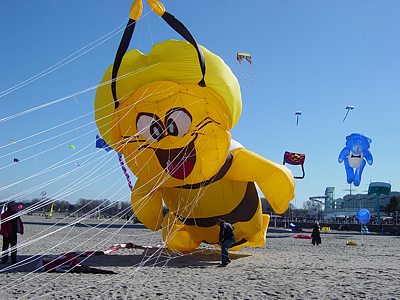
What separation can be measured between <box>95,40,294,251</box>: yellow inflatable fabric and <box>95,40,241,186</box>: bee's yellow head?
0.02m

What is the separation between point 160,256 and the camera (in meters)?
11.2

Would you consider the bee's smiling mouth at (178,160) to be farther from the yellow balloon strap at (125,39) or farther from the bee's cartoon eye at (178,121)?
the yellow balloon strap at (125,39)

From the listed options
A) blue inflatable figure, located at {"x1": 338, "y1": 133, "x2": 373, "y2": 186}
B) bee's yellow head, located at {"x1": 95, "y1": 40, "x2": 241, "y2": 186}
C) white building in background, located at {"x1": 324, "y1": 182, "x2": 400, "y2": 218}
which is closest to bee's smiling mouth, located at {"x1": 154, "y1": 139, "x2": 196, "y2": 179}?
bee's yellow head, located at {"x1": 95, "y1": 40, "x2": 241, "y2": 186}

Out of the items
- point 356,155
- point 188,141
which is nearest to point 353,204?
point 356,155

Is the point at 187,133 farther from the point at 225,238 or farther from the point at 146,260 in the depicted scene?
the point at 146,260

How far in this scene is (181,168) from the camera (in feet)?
31.1

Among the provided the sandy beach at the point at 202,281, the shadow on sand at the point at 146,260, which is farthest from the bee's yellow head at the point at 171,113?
the sandy beach at the point at 202,281

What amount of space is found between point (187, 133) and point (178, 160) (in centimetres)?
64

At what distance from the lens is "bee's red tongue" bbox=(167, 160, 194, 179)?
941cm

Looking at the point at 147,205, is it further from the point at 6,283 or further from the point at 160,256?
the point at 6,283

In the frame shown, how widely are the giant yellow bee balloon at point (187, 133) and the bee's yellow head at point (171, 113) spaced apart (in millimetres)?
19

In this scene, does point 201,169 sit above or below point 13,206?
above

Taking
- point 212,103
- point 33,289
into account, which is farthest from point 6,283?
point 212,103

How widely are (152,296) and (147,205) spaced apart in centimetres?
464
